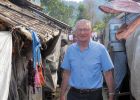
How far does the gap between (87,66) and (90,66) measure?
5cm

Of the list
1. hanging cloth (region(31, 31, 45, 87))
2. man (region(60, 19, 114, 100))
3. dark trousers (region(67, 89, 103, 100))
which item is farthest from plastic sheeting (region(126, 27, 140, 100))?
hanging cloth (region(31, 31, 45, 87))

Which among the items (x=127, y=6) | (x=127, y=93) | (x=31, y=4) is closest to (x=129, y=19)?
(x=127, y=6)

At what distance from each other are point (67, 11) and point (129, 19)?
40.3m

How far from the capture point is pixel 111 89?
239 inches

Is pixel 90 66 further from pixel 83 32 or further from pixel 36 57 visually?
pixel 36 57

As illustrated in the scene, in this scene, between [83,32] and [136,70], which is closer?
[83,32]

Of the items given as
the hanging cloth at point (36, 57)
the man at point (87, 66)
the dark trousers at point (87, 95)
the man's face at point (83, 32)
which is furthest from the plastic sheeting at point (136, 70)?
the hanging cloth at point (36, 57)

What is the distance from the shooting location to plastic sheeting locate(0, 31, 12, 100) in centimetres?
626

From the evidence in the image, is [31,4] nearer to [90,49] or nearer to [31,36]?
[31,36]

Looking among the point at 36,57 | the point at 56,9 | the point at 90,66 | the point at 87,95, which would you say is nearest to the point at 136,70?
the point at 90,66

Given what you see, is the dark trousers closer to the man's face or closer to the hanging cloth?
the man's face

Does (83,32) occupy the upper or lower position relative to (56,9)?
lower

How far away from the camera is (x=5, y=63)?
Result: 21.0 feet

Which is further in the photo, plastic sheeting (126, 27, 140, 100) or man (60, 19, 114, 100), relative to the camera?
plastic sheeting (126, 27, 140, 100)
